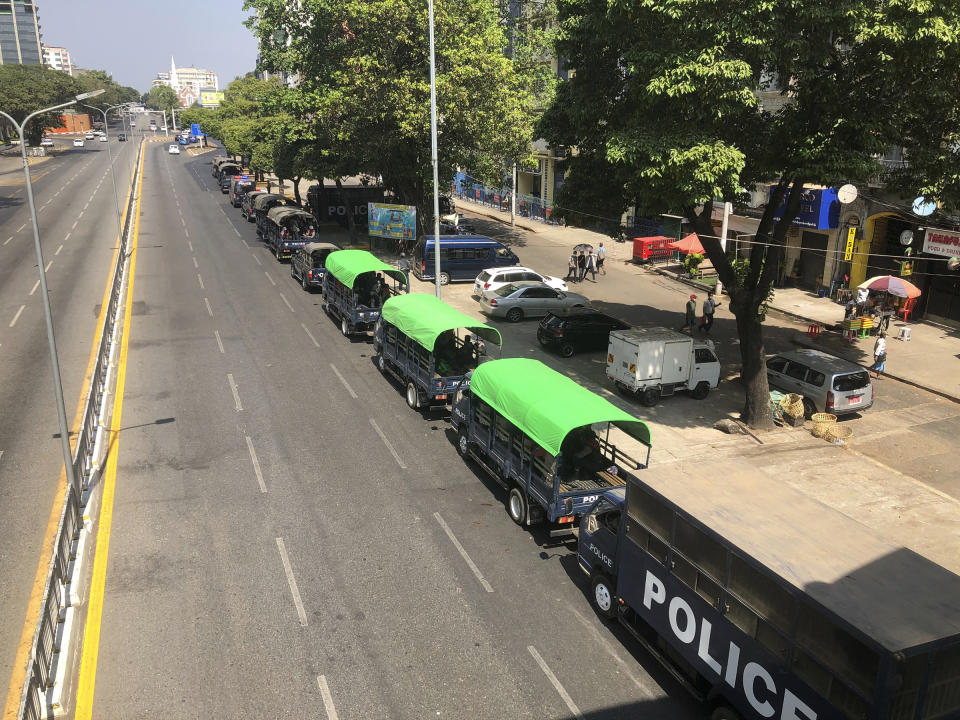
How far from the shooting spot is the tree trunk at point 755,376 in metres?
20.4

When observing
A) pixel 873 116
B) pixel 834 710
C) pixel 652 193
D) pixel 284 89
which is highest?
pixel 284 89

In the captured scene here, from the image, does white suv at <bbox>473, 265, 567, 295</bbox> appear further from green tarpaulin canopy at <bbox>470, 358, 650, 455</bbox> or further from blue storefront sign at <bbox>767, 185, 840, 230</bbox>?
green tarpaulin canopy at <bbox>470, 358, 650, 455</bbox>

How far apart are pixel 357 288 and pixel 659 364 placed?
38.9 feet

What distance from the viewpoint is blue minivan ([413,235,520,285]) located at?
1462 inches

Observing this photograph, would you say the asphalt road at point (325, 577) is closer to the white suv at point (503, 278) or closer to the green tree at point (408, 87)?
the white suv at point (503, 278)

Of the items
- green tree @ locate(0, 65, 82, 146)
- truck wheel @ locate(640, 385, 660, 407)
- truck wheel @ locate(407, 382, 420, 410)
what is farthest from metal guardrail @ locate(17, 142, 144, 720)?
green tree @ locate(0, 65, 82, 146)

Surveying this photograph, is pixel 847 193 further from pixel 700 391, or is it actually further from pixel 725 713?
pixel 725 713

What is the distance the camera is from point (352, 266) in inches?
1063

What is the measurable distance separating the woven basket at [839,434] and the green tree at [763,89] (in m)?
4.78

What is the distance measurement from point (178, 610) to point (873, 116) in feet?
59.6

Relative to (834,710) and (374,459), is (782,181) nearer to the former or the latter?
(374,459)

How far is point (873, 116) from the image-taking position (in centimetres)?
1711

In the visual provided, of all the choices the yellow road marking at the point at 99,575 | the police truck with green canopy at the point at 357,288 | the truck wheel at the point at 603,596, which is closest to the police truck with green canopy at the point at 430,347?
the police truck with green canopy at the point at 357,288

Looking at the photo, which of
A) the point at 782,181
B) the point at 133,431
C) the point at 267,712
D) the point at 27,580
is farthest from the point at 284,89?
the point at 267,712
